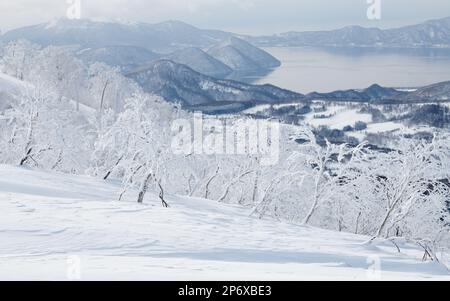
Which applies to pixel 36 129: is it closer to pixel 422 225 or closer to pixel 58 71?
pixel 422 225

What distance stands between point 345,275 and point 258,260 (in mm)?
2741

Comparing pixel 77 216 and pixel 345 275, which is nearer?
pixel 345 275

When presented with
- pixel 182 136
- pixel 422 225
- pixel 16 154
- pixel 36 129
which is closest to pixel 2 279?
pixel 182 136

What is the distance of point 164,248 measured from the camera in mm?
13242

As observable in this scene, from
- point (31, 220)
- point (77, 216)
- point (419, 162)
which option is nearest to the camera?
point (31, 220)

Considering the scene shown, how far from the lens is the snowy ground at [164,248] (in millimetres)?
10320

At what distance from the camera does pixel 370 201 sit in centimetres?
2981

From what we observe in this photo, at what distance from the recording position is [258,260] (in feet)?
43.0

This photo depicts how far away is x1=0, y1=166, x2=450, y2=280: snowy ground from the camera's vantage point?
406 inches

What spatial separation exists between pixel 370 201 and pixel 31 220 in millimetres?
21968

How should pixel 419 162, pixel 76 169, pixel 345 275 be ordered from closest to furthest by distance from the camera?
pixel 345 275
pixel 419 162
pixel 76 169
